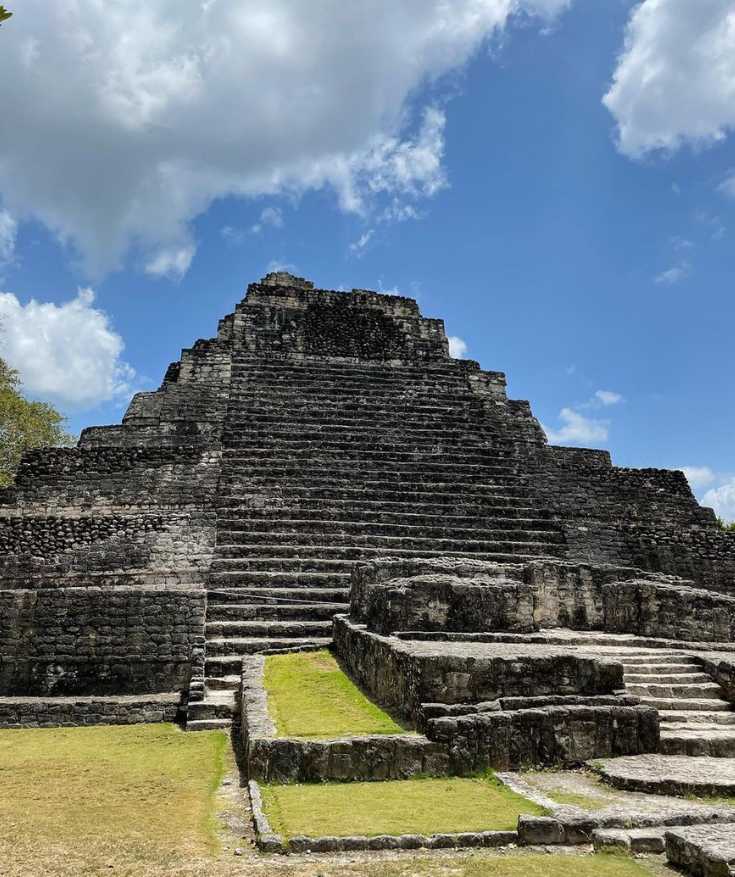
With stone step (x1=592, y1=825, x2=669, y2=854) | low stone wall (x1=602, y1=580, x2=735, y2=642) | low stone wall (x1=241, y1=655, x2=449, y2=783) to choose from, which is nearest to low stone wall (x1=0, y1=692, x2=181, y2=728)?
→ low stone wall (x1=241, y1=655, x2=449, y2=783)

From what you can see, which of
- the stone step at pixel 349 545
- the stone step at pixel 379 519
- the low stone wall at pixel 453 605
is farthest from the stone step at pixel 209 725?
the stone step at pixel 379 519

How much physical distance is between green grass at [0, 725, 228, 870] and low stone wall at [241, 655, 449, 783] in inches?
20.3

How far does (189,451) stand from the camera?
49.6ft

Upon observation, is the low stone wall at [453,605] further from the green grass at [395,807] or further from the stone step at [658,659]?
the green grass at [395,807]

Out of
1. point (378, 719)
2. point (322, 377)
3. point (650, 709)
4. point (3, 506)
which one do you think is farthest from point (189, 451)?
point (650, 709)

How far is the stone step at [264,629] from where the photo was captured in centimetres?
1025

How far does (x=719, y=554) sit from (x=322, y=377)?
35.3 feet

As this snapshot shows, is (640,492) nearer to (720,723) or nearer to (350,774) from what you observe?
(720,723)

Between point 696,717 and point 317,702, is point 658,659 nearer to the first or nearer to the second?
point 696,717

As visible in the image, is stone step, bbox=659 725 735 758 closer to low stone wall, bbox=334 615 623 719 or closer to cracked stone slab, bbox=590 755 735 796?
cracked stone slab, bbox=590 755 735 796

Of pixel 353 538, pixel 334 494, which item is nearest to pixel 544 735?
pixel 353 538

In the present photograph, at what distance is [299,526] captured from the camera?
13438 millimetres

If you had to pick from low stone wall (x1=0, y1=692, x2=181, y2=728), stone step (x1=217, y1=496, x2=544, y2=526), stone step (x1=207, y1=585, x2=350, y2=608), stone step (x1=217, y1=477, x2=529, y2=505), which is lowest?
low stone wall (x1=0, y1=692, x2=181, y2=728)

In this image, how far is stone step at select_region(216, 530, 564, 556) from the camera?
1259 centimetres
